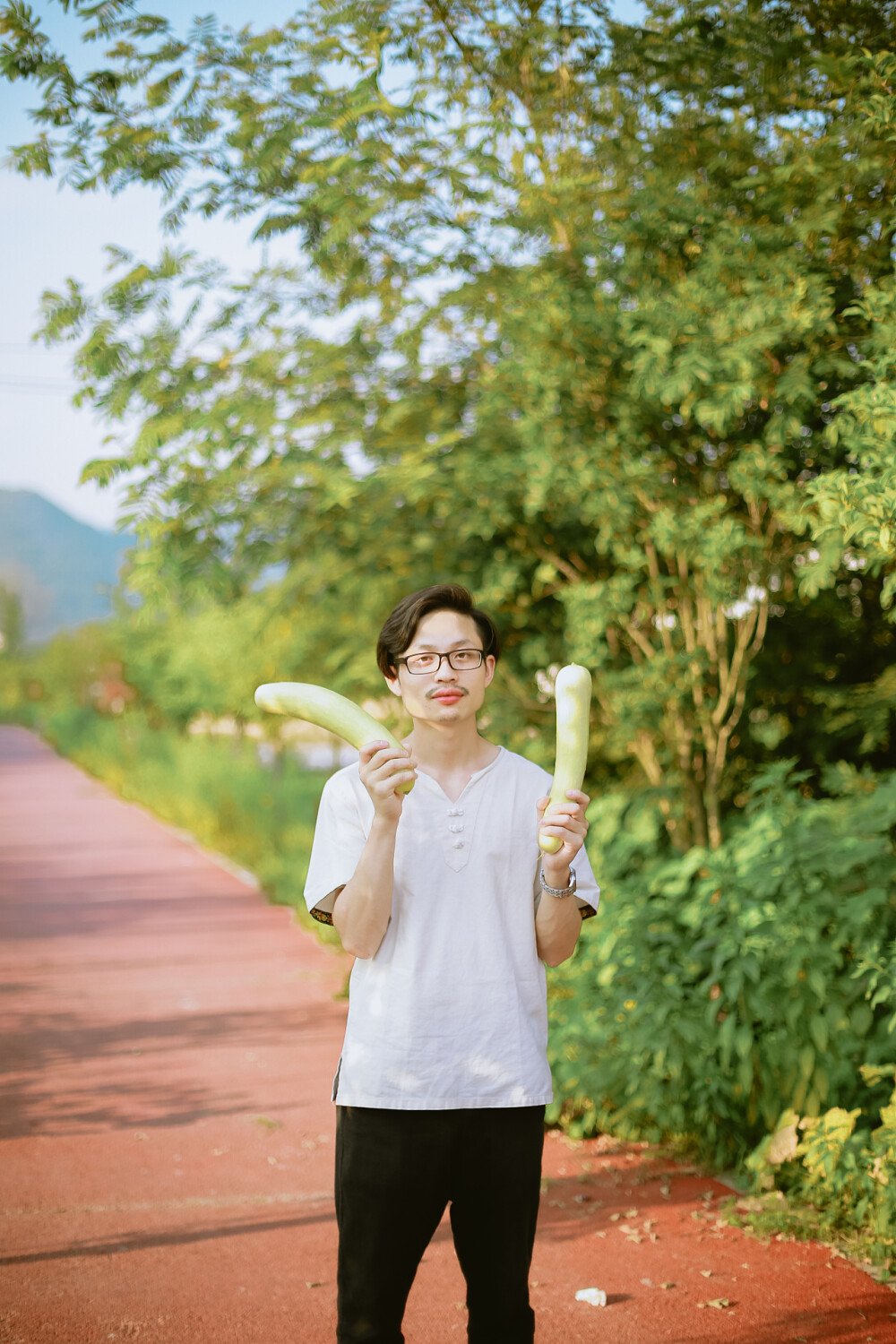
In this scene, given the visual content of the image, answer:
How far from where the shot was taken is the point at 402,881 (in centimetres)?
245

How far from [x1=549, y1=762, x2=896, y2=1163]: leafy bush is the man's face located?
2.00 m

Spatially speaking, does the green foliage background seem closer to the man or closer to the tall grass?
the man

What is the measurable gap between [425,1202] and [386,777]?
915mm

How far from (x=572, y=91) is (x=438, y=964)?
190 inches

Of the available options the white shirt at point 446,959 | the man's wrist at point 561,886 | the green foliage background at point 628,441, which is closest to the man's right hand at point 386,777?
the white shirt at point 446,959

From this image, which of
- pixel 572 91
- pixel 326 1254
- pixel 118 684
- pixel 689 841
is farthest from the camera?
pixel 118 684

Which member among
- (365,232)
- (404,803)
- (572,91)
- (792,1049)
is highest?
(572,91)

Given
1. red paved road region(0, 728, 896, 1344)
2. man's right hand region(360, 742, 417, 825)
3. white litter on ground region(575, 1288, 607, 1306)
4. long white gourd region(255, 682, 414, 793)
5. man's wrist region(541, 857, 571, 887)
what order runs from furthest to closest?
white litter on ground region(575, 1288, 607, 1306) < red paved road region(0, 728, 896, 1344) < long white gourd region(255, 682, 414, 793) < man's wrist region(541, 857, 571, 887) < man's right hand region(360, 742, 417, 825)

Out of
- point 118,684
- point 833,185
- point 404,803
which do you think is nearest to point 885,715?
point 833,185

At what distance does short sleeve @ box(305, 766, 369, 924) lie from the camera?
246 cm

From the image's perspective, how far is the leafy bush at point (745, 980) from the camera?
4.32 meters

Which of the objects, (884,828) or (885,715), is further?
(885,715)

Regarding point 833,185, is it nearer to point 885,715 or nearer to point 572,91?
point 572,91

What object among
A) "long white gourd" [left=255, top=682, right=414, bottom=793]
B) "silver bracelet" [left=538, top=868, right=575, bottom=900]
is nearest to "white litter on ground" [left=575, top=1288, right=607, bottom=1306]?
"silver bracelet" [left=538, top=868, right=575, bottom=900]
